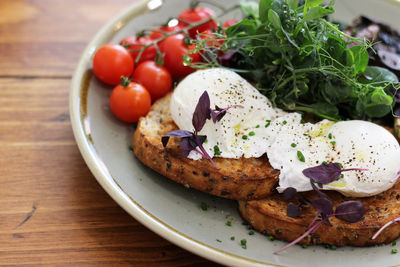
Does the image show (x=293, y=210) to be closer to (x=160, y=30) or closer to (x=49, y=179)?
(x=49, y=179)

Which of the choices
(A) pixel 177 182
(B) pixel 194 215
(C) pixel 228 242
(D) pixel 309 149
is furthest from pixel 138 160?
(D) pixel 309 149

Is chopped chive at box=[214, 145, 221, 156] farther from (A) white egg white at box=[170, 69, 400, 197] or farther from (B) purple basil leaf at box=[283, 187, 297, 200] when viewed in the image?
(B) purple basil leaf at box=[283, 187, 297, 200]

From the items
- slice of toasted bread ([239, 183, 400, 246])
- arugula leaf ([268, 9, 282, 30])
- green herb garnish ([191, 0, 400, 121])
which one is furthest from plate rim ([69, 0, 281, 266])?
arugula leaf ([268, 9, 282, 30])

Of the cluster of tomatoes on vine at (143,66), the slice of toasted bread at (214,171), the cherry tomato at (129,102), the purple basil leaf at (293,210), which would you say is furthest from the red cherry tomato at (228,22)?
the purple basil leaf at (293,210)

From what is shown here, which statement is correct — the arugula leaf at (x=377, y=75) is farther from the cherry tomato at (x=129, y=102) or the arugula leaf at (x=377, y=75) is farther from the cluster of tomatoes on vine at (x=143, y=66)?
the cherry tomato at (x=129, y=102)

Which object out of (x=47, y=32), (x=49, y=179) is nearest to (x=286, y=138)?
(x=49, y=179)

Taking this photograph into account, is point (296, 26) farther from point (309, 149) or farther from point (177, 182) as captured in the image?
point (177, 182)
